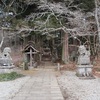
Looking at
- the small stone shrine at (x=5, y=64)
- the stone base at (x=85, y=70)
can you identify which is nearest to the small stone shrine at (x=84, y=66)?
the stone base at (x=85, y=70)

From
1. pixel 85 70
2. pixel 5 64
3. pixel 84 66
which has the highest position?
pixel 5 64

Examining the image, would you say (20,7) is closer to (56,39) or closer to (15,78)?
(56,39)

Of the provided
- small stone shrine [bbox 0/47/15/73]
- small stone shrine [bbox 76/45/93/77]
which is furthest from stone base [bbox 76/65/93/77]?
small stone shrine [bbox 0/47/15/73]

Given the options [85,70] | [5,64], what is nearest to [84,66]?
[85,70]

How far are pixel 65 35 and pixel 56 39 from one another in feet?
7.44

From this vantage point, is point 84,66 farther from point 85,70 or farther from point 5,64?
point 5,64

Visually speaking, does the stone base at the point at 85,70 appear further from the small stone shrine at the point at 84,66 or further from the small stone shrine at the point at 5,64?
the small stone shrine at the point at 5,64

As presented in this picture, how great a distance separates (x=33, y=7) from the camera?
54.1 feet

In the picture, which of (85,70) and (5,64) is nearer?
(85,70)

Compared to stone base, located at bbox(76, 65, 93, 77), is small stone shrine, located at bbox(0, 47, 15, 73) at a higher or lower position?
higher

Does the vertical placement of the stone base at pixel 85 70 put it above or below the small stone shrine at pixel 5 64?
below

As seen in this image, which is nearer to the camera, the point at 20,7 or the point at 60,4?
the point at 60,4

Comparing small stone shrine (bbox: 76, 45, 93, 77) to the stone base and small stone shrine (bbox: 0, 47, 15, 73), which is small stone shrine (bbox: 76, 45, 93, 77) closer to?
the stone base

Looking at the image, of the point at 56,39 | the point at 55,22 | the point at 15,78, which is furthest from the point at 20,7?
the point at 15,78
